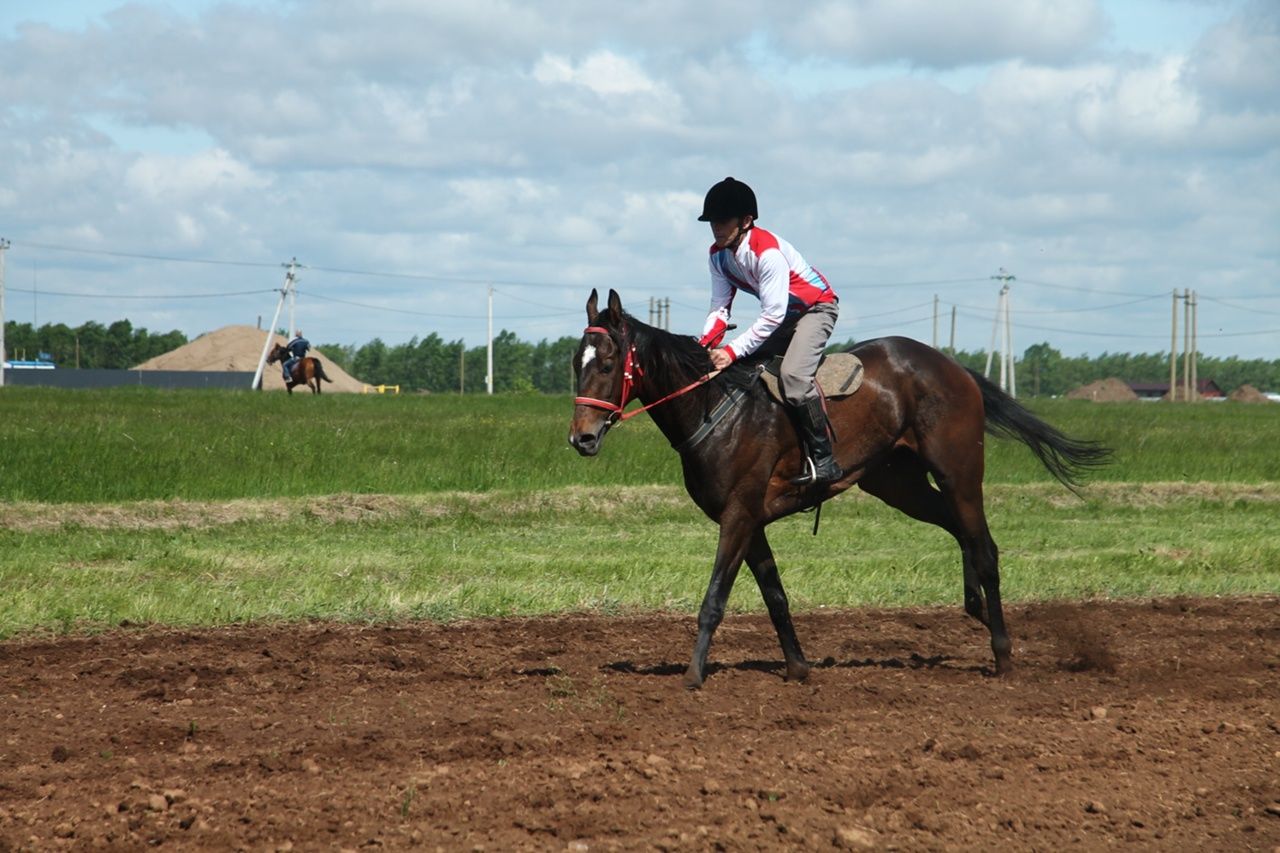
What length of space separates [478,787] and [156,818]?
4.19 feet

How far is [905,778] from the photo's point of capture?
595 centimetres

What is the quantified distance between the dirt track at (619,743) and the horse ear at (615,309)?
2.15 meters

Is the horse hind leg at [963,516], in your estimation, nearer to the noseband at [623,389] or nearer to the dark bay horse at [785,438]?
the dark bay horse at [785,438]

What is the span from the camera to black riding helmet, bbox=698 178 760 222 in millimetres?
8344

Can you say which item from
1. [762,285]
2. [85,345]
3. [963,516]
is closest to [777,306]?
[762,285]

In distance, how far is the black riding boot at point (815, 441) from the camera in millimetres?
8664

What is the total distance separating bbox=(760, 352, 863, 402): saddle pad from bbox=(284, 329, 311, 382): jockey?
41.2 meters

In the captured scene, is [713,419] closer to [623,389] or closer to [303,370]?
[623,389]

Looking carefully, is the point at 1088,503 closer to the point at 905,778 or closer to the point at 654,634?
the point at 654,634

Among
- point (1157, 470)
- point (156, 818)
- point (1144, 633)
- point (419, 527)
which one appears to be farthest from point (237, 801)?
point (1157, 470)

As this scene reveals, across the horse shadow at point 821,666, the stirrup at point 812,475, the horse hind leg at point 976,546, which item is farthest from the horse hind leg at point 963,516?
the stirrup at point 812,475

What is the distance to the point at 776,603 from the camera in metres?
8.53

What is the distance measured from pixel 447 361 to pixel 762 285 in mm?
135837

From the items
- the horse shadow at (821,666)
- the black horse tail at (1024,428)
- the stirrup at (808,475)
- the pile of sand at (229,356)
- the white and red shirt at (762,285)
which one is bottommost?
the horse shadow at (821,666)
